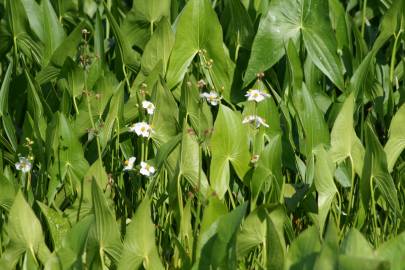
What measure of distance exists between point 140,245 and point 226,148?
1.17 feet

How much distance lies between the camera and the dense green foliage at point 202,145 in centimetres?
176

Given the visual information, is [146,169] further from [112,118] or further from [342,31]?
[342,31]

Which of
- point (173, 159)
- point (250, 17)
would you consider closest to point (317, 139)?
point (173, 159)

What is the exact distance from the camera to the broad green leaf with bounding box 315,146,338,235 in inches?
73.2

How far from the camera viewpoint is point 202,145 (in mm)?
2096

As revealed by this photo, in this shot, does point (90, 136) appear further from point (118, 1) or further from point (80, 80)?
point (118, 1)

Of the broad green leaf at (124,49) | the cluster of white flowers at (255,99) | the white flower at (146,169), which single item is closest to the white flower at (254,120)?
the cluster of white flowers at (255,99)

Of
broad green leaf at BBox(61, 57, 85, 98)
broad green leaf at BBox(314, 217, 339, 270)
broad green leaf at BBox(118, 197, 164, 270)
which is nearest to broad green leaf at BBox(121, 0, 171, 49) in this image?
broad green leaf at BBox(61, 57, 85, 98)

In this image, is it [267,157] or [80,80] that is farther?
[80,80]

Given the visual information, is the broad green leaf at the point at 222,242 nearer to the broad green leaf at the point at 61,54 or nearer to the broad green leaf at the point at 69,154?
the broad green leaf at the point at 69,154

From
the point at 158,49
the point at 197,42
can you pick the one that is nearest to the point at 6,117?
the point at 158,49

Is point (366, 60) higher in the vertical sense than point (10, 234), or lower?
higher

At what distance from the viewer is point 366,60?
2.23 meters

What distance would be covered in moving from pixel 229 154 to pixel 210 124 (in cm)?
14
